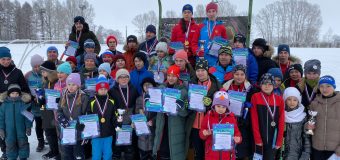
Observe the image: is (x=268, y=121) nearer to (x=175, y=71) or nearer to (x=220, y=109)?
(x=220, y=109)

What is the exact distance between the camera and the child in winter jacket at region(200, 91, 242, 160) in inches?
162

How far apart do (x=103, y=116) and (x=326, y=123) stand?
333cm

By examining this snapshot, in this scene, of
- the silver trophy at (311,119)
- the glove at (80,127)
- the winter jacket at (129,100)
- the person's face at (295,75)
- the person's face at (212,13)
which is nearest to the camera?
the silver trophy at (311,119)

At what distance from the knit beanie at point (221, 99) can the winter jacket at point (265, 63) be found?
1.69m

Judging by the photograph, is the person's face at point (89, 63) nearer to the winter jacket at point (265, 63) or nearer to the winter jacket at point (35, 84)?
the winter jacket at point (35, 84)

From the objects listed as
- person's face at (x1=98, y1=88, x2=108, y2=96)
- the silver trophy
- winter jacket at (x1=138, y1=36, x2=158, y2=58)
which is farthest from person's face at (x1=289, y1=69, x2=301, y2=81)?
person's face at (x1=98, y1=88, x2=108, y2=96)

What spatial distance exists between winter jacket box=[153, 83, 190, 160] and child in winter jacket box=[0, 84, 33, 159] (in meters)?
2.56

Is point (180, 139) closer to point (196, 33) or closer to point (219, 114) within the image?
point (219, 114)

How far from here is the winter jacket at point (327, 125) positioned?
4176 mm

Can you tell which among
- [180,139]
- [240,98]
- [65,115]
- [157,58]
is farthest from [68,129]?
[240,98]

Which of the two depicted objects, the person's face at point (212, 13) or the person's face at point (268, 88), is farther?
the person's face at point (212, 13)

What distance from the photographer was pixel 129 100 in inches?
202

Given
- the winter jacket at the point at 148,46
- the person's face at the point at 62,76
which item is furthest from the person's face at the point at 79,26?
the person's face at the point at 62,76

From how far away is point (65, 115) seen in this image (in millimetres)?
4844
